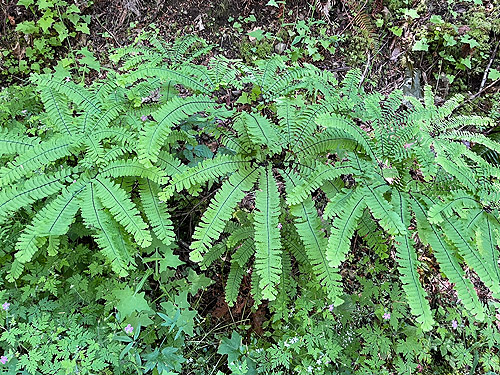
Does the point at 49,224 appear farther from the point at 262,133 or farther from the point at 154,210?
the point at 262,133

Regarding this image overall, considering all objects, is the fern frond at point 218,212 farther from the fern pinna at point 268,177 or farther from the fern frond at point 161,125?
the fern frond at point 161,125

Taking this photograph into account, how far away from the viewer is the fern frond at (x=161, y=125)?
8.18 feet

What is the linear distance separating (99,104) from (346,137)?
1.96 meters

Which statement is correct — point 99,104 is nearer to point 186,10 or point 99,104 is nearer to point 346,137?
point 346,137

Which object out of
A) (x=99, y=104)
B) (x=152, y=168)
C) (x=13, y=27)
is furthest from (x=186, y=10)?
(x=152, y=168)

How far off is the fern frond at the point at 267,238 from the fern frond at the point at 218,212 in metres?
0.14

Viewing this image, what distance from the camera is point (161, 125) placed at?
257cm

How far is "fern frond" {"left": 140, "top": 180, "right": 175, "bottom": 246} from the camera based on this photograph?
2.69m

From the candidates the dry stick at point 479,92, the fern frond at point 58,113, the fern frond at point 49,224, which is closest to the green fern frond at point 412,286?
the fern frond at point 49,224

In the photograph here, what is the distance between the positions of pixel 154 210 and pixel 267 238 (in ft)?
2.87

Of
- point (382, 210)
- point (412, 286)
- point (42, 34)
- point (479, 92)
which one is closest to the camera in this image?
point (412, 286)

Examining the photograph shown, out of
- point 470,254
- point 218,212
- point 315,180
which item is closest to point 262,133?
point 315,180

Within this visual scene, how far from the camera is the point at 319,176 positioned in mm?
2518

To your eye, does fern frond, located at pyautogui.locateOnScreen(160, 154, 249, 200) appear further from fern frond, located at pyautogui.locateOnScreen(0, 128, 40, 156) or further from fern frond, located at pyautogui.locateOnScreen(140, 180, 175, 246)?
fern frond, located at pyautogui.locateOnScreen(0, 128, 40, 156)
